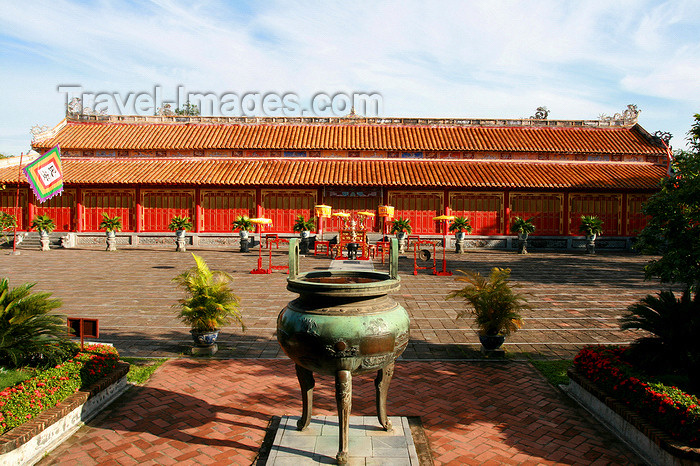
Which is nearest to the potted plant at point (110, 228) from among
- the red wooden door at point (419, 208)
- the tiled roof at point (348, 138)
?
the tiled roof at point (348, 138)

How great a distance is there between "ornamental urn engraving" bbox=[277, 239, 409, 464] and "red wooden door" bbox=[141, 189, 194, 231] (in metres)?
22.4

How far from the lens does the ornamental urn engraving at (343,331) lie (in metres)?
3.79

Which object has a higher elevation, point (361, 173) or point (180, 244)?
point (361, 173)

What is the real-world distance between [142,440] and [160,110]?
29.0m

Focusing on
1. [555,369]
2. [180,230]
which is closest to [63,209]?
[180,230]

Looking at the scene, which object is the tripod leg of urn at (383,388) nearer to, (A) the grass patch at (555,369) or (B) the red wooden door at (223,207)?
(A) the grass patch at (555,369)

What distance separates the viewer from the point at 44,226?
22375 millimetres

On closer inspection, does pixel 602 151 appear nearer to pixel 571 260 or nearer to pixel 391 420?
pixel 571 260

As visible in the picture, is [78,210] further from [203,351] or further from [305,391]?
[305,391]

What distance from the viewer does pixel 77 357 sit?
5.36 m

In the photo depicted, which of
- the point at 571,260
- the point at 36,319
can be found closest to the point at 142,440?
the point at 36,319

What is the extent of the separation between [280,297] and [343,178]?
43.5ft

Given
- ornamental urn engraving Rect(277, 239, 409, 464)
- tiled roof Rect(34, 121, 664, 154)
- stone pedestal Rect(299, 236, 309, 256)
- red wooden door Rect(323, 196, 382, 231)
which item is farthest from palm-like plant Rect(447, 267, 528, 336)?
tiled roof Rect(34, 121, 664, 154)

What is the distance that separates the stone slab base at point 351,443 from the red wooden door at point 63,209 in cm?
2508
